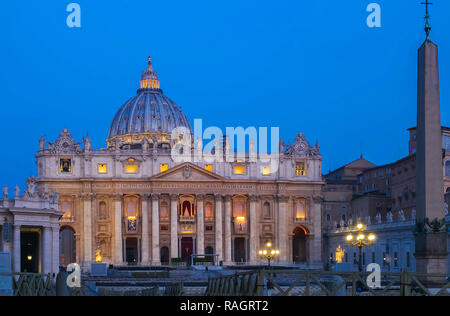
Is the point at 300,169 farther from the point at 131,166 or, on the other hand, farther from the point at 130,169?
the point at 130,169

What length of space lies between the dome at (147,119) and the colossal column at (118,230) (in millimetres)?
33659

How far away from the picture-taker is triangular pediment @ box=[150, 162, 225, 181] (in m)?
109

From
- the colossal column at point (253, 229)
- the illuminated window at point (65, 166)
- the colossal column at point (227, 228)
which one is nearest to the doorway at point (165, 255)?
the colossal column at point (227, 228)

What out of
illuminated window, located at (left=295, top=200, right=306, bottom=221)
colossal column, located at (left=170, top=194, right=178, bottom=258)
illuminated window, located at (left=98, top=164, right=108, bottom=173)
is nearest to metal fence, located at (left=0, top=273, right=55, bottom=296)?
colossal column, located at (left=170, top=194, right=178, bottom=258)

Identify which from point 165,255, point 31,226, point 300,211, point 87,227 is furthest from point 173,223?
point 31,226

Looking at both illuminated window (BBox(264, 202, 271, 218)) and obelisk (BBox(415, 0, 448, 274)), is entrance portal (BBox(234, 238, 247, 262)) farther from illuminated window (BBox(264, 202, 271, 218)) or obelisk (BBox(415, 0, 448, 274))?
obelisk (BBox(415, 0, 448, 274))

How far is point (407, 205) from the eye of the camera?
333 feet

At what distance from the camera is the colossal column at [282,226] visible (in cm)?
11069

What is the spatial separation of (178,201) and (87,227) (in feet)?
38.8

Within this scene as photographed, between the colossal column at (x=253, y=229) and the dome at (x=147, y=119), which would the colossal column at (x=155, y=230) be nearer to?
the colossal column at (x=253, y=229)

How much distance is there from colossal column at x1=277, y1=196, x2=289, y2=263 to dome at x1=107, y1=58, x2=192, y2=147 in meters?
34.8

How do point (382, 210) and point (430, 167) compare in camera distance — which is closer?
point (430, 167)

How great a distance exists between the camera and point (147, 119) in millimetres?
145625

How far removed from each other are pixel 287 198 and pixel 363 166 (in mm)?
22098
